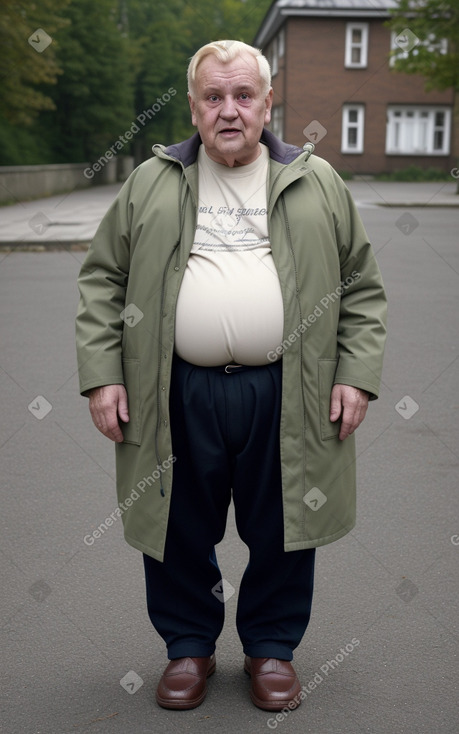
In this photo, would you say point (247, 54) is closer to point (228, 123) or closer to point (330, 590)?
point (228, 123)

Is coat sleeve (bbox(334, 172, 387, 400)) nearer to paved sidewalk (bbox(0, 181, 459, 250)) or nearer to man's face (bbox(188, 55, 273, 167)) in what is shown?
man's face (bbox(188, 55, 273, 167))

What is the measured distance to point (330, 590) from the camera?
3.82 m

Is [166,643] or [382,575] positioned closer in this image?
[166,643]

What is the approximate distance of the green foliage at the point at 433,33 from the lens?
92.1ft

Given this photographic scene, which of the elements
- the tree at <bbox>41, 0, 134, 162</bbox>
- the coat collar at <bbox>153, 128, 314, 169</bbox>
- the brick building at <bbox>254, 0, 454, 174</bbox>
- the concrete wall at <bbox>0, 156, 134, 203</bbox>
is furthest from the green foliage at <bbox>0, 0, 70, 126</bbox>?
the coat collar at <bbox>153, 128, 314, 169</bbox>

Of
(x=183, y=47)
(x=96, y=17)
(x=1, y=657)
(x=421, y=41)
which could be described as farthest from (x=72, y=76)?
(x=1, y=657)

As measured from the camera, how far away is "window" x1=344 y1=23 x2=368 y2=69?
40.9 m

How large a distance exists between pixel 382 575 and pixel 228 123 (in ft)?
6.91

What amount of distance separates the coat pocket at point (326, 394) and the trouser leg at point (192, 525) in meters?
0.31

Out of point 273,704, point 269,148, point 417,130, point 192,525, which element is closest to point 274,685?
point 273,704

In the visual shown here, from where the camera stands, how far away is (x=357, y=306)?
2.89 metres

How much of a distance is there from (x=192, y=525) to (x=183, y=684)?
0.52m

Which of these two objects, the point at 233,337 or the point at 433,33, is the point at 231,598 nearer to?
the point at 233,337

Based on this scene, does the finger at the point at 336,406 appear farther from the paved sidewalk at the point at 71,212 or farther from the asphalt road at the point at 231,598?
the paved sidewalk at the point at 71,212
